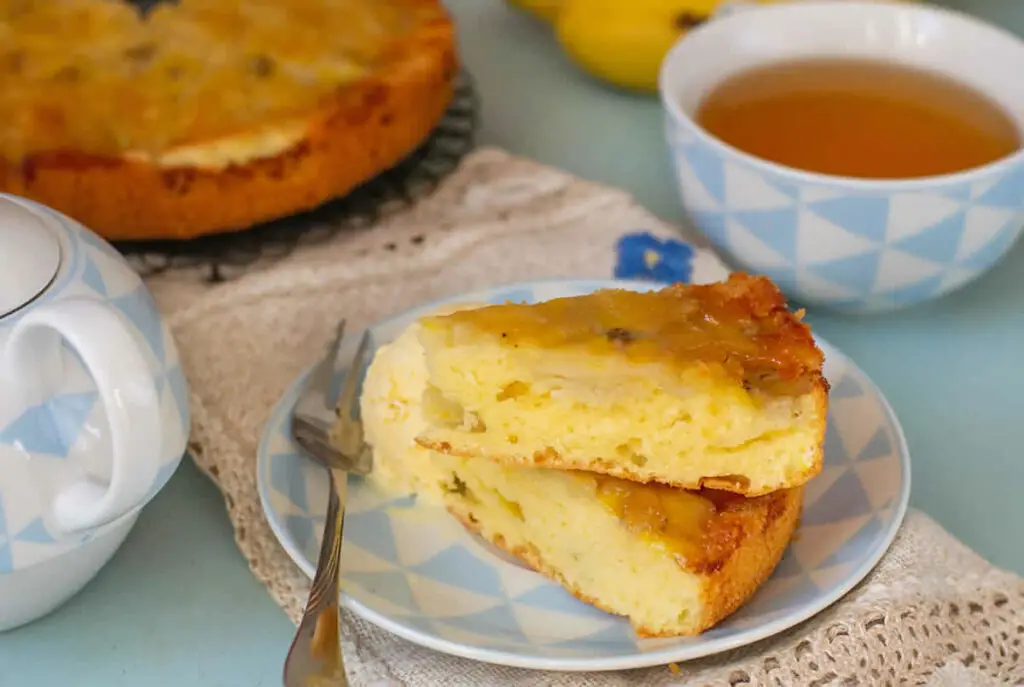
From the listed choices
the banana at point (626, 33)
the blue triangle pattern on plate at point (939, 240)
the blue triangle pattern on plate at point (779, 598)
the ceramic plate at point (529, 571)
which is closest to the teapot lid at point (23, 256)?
the ceramic plate at point (529, 571)

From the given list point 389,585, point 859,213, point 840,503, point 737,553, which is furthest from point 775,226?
point 389,585

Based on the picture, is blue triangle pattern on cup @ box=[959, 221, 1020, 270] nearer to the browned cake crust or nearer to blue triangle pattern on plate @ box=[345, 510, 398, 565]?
the browned cake crust

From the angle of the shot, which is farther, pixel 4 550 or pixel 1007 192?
pixel 1007 192

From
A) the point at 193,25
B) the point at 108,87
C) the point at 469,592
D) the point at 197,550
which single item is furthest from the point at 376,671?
the point at 193,25

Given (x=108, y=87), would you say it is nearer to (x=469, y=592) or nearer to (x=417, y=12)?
(x=417, y=12)

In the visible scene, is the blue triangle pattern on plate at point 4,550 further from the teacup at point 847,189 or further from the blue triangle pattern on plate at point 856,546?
the teacup at point 847,189

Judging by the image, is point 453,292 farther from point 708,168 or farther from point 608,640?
point 608,640
